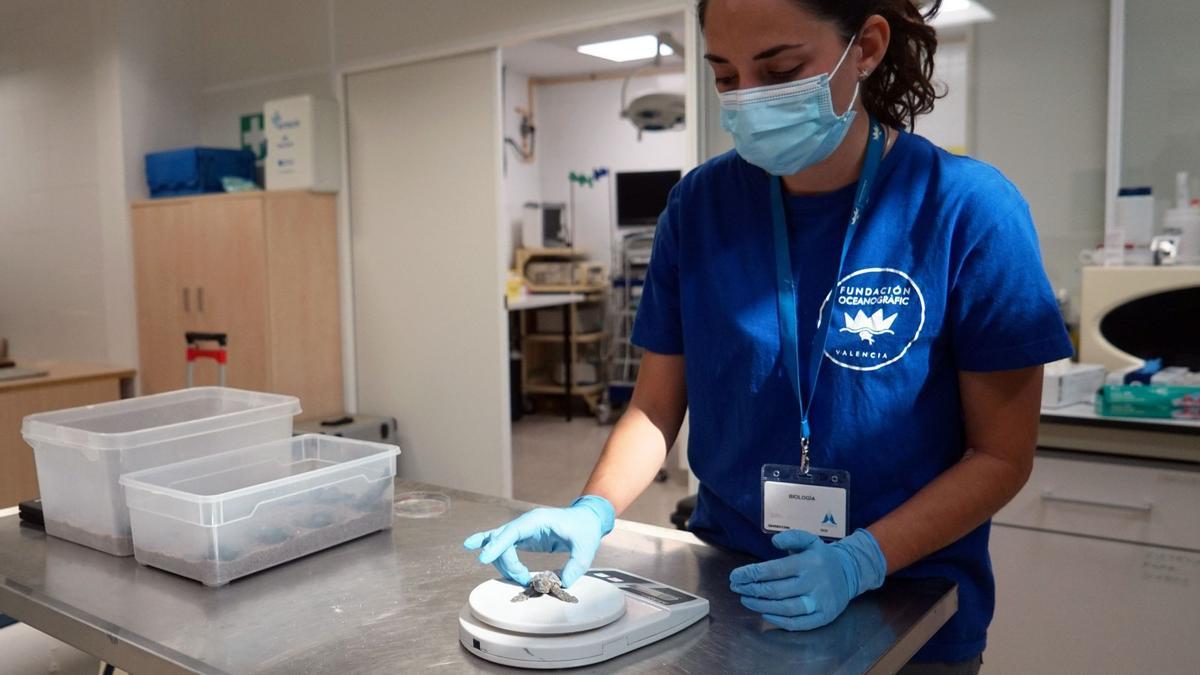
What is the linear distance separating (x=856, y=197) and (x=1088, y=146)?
6.03ft

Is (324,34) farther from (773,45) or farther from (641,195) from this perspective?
(773,45)

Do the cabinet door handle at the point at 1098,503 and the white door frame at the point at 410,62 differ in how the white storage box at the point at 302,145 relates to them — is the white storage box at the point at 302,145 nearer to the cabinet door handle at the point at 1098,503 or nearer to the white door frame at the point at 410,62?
the white door frame at the point at 410,62

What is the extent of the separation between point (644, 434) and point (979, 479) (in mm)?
450

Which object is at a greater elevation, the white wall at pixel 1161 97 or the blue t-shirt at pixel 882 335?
the white wall at pixel 1161 97

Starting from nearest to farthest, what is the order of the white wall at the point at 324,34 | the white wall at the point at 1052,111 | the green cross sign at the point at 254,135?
the white wall at the point at 1052,111, the white wall at the point at 324,34, the green cross sign at the point at 254,135

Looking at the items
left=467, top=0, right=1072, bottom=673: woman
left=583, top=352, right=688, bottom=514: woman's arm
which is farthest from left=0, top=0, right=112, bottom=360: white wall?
left=467, top=0, right=1072, bottom=673: woman

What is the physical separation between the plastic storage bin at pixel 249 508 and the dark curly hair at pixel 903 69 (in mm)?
807

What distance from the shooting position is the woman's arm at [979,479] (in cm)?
103

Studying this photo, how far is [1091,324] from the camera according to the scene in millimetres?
2391

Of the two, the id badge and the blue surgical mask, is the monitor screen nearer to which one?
the blue surgical mask

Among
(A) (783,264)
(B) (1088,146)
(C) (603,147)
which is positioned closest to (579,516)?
(A) (783,264)

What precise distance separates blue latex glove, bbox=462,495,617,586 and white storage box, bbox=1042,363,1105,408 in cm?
143

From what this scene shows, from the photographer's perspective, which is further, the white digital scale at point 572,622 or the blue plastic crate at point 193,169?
the blue plastic crate at point 193,169

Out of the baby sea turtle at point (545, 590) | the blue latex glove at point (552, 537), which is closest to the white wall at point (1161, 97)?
the blue latex glove at point (552, 537)
